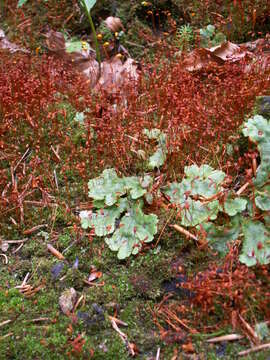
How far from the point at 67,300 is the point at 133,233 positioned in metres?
0.51

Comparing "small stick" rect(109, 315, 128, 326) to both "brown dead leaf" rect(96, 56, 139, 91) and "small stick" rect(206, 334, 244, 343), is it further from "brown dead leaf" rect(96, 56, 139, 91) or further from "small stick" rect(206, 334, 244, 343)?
"brown dead leaf" rect(96, 56, 139, 91)

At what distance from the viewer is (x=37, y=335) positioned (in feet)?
6.64

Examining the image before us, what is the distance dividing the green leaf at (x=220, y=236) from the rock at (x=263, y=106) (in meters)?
0.81

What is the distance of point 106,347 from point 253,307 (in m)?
0.69

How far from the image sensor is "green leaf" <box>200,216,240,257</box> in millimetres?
2234

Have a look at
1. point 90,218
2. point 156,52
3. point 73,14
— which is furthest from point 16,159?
point 73,14

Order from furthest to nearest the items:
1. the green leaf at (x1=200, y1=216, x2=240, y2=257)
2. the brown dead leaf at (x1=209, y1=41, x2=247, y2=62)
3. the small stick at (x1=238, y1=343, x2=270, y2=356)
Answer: the brown dead leaf at (x1=209, y1=41, x2=247, y2=62) → the green leaf at (x1=200, y1=216, x2=240, y2=257) → the small stick at (x1=238, y1=343, x2=270, y2=356)

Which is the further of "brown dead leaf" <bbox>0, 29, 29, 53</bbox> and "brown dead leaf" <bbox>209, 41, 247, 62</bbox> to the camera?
"brown dead leaf" <bbox>0, 29, 29, 53</bbox>

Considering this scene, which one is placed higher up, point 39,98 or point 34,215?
point 39,98

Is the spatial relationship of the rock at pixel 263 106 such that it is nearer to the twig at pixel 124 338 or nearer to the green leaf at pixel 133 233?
the green leaf at pixel 133 233

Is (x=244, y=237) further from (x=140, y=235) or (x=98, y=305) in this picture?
(x=98, y=305)

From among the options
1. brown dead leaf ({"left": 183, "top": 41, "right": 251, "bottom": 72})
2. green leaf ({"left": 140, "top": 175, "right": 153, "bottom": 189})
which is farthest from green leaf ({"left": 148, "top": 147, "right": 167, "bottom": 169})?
brown dead leaf ({"left": 183, "top": 41, "right": 251, "bottom": 72})

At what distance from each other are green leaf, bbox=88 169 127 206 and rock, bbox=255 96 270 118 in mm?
956

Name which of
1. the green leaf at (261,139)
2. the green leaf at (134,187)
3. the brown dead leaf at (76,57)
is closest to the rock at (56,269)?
the green leaf at (134,187)
